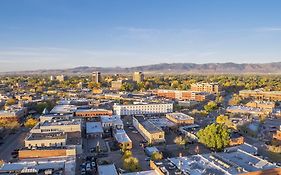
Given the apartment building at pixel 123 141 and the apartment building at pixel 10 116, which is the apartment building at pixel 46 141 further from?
the apartment building at pixel 10 116

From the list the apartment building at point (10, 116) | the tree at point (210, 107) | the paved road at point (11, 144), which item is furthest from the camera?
the tree at point (210, 107)

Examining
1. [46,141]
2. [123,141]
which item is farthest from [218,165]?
[46,141]

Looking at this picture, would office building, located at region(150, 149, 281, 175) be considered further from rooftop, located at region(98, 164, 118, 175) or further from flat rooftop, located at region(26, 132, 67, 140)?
flat rooftop, located at region(26, 132, 67, 140)

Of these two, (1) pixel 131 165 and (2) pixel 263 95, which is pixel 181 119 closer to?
(1) pixel 131 165

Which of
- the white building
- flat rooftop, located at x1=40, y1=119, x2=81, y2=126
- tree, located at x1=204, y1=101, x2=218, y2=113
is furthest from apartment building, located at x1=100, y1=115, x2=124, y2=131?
tree, located at x1=204, y1=101, x2=218, y2=113

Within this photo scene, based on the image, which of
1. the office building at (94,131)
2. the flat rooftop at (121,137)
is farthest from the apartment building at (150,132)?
the office building at (94,131)

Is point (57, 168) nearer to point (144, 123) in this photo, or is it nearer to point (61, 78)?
point (144, 123)
